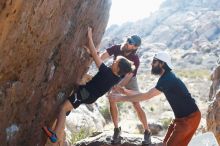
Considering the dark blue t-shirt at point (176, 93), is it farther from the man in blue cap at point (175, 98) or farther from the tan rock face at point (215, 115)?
the tan rock face at point (215, 115)

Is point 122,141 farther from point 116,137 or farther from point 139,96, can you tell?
point 139,96

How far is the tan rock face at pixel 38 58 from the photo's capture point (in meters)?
Answer: 6.96

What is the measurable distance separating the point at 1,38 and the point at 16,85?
1.28 meters

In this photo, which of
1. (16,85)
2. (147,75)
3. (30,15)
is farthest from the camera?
(147,75)

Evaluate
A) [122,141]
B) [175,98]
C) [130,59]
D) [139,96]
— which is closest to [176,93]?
[175,98]

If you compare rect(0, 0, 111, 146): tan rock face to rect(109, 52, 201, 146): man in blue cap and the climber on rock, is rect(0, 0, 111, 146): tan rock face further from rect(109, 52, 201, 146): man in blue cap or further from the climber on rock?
rect(109, 52, 201, 146): man in blue cap

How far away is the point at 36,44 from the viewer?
767 centimetres

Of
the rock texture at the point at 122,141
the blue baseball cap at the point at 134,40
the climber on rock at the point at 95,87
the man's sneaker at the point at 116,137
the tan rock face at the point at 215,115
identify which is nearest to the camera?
the climber on rock at the point at 95,87

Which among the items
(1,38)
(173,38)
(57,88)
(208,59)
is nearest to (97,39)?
(57,88)

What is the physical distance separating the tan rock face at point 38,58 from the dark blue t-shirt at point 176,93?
1979 mm

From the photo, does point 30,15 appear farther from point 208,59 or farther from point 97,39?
point 208,59

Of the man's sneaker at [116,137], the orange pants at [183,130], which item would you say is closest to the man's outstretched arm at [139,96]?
the orange pants at [183,130]

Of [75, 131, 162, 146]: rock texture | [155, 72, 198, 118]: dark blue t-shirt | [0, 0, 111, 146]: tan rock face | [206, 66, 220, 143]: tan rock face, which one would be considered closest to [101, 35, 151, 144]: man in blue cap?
[75, 131, 162, 146]: rock texture

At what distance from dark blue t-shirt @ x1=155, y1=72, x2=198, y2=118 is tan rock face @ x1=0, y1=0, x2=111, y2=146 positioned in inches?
77.9
